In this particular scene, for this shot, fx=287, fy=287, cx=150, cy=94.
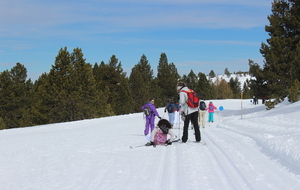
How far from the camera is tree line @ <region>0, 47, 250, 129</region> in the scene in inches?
1183

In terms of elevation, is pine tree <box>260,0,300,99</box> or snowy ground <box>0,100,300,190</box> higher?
pine tree <box>260,0,300,99</box>

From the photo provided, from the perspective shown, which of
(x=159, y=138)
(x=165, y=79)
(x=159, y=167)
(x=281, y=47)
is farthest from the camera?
(x=165, y=79)

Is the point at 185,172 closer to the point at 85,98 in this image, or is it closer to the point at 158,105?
the point at 85,98

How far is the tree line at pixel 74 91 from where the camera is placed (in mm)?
30047

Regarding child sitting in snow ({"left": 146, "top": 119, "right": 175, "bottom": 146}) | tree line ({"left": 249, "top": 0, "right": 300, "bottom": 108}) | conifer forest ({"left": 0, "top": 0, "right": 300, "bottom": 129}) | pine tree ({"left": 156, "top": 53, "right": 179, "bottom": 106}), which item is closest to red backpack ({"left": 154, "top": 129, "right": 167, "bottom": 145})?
child sitting in snow ({"left": 146, "top": 119, "right": 175, "bottom": 146})

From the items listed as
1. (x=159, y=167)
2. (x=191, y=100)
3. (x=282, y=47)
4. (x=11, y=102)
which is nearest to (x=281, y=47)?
→ (x=282, y=47)

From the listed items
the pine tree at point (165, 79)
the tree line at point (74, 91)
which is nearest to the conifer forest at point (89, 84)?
the tree line at point (74, 91)

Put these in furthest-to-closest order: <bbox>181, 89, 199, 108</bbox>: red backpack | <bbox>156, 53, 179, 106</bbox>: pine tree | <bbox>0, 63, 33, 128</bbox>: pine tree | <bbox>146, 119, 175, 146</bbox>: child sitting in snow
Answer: <bbox>156, 53, 179, 106</bbox>: pine tree < <bbox>0, 63, 33, 128</bbox>: pine tree < <bbox>146, 119, 175, 146</bbox>: child sitting in snow < <bbox>181, 89, 199, 108</bbox>: red backpack

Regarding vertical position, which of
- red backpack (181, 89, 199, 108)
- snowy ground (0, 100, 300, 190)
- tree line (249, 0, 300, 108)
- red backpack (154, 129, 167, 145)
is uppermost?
tree line (249, 0, 300, 108)

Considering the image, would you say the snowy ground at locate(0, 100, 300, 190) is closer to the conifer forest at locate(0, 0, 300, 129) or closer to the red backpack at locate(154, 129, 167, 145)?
the red backpack at locate(154, 129, 167, 145)

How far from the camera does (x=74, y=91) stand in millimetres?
29922

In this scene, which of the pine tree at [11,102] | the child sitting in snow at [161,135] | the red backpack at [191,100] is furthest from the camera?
the pine tree at [11,102]

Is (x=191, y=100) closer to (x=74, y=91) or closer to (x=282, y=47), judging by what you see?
(x=282, y=47)

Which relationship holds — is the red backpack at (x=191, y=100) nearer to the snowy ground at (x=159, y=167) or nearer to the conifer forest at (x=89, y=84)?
the snowy ground at (x=159, y=167)
